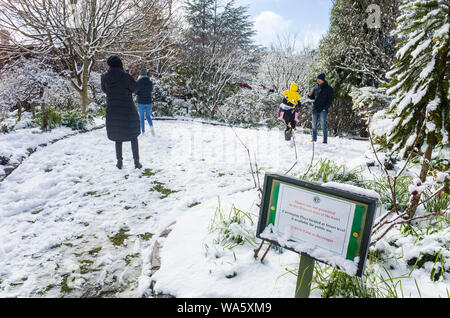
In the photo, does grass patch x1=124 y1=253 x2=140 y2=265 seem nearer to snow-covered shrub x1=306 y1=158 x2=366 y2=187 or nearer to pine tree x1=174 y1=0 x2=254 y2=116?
snow-covered shrub x1=306 y1=158 x2=366 y2=187

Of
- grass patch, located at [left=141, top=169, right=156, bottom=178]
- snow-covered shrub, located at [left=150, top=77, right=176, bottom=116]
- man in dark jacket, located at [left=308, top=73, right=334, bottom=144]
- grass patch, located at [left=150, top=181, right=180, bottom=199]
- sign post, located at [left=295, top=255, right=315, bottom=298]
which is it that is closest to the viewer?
sign post, located at [left=295, top=255, right=315, bottom=298]

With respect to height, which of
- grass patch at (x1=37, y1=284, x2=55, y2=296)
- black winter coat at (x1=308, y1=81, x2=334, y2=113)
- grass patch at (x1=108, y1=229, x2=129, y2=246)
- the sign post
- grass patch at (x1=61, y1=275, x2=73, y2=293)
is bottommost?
grass patch at (x1=37, y1=284, x2=55, y2=296)

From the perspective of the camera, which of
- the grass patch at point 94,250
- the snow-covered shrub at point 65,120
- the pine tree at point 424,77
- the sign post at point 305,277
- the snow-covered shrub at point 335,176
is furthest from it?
the snow-covered shrub at point 65,120

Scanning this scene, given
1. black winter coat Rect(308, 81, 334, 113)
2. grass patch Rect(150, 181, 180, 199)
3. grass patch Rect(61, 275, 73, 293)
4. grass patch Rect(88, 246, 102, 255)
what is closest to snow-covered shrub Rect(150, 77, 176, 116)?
black winter coat Rect(308, 81, 334, 113)

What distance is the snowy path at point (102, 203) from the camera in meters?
2.26

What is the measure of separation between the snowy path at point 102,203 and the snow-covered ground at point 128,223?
0.01 m

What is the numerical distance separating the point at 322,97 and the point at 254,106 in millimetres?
7496

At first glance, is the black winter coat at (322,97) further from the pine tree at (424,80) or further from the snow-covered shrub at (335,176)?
the pine tree at (424,80)

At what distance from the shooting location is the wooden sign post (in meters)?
1.41

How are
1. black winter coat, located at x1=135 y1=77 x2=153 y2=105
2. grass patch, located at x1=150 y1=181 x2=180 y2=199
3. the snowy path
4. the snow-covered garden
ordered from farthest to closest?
black winter coat, located at x1=135 y1=77 x2=153 y2=105 → grass patch, located at x1=150 y1=181 x2=180 y2=199 → the snowy path → the snow-covered garden

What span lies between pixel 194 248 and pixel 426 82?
2.67 m

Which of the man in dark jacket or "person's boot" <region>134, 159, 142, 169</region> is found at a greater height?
the man in dark jacket

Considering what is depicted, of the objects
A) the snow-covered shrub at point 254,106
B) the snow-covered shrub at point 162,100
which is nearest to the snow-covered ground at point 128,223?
→ the snow-covered shrub at point 162,100

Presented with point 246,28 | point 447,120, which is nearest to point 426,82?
point 447,120
